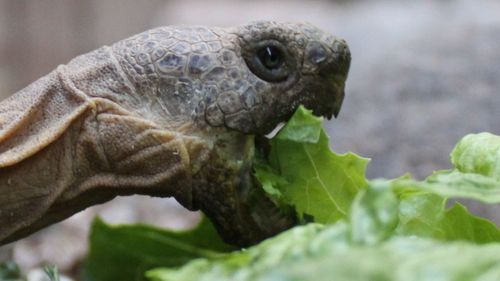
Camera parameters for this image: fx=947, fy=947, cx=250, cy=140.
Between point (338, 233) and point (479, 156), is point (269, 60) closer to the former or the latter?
point (479, 156)

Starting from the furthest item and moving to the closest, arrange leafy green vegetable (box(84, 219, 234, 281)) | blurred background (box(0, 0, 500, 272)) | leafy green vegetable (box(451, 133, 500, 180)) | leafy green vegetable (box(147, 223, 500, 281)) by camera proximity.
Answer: blurred background (box(0, 0, 500, 272)) → leafy green vegetable (box(84, 219, 234, 281)) → leafy green vegetable (box(451, 133, 500, 180)) → leafy green vegetable (box(147, 223, 500, 281))

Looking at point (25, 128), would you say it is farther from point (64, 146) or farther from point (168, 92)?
point (168, 92)

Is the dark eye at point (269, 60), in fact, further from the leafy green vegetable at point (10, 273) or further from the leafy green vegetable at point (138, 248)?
the leafy green vegetable at point (10, 273)

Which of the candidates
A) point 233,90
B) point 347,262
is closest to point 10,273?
point 233,90

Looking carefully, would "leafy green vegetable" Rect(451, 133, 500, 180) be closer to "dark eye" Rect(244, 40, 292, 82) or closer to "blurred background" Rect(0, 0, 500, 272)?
"dark eye" Rect(244, 40, 292, 82)

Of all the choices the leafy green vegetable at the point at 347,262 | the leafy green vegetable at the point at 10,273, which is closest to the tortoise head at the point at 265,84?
the leafy green vegetable at the point at 347,262

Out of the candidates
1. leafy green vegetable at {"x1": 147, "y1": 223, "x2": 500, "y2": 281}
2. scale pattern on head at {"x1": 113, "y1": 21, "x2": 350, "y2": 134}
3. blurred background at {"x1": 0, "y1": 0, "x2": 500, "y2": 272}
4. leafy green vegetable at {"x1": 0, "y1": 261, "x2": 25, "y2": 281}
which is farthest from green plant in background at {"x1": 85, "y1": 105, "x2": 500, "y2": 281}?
blurred background at {"x1": 0, "y1": 0, "x2": 500, "y2": 272}
